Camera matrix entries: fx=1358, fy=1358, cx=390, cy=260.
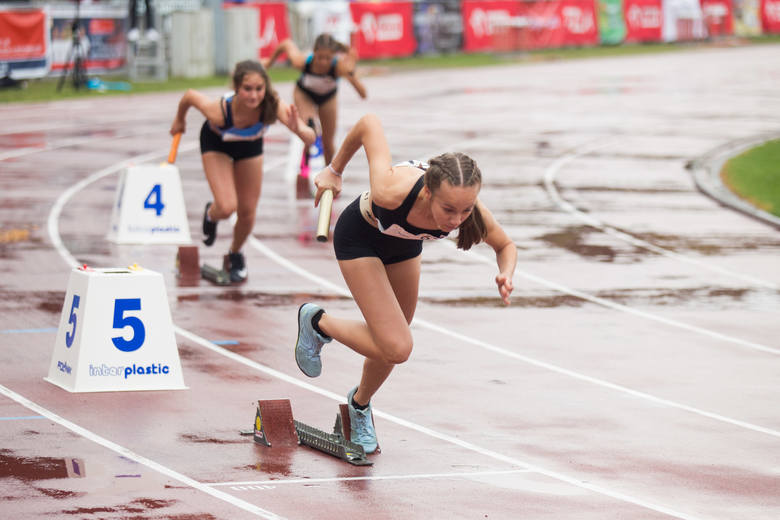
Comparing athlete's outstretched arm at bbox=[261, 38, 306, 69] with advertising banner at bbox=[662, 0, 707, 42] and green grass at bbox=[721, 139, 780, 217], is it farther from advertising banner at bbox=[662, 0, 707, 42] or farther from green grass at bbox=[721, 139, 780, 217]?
advertising banner at bbox=[662, 0, 707, 42]

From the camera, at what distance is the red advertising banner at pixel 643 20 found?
5888cm

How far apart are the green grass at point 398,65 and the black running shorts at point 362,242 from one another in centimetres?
2556

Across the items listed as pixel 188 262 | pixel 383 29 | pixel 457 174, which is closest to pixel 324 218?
pixel 457 174

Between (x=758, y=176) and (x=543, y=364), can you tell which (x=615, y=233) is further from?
(x=543, y=364)

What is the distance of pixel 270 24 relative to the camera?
144ft

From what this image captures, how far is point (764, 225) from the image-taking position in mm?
18188

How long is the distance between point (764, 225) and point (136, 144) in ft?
39.6

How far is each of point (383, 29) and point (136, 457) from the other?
4209 cm

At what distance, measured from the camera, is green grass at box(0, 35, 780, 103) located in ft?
112

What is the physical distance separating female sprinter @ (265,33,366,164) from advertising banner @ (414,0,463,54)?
106 ft

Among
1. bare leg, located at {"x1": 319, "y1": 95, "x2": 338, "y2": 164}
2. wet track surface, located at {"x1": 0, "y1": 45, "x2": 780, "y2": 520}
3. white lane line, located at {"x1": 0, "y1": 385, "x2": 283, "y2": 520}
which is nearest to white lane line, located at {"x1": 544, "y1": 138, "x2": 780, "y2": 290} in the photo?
wet track surface, located at {"x1": 0, "y1": 45, "x2": 780, "y2": 520}

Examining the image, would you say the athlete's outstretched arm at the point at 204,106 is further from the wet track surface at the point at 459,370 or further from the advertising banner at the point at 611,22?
the advertising banner at the point at 611,22

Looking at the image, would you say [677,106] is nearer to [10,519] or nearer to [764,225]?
[764,225]

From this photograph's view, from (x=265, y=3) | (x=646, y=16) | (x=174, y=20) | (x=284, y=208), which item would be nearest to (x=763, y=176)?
(x=284, y=208)
